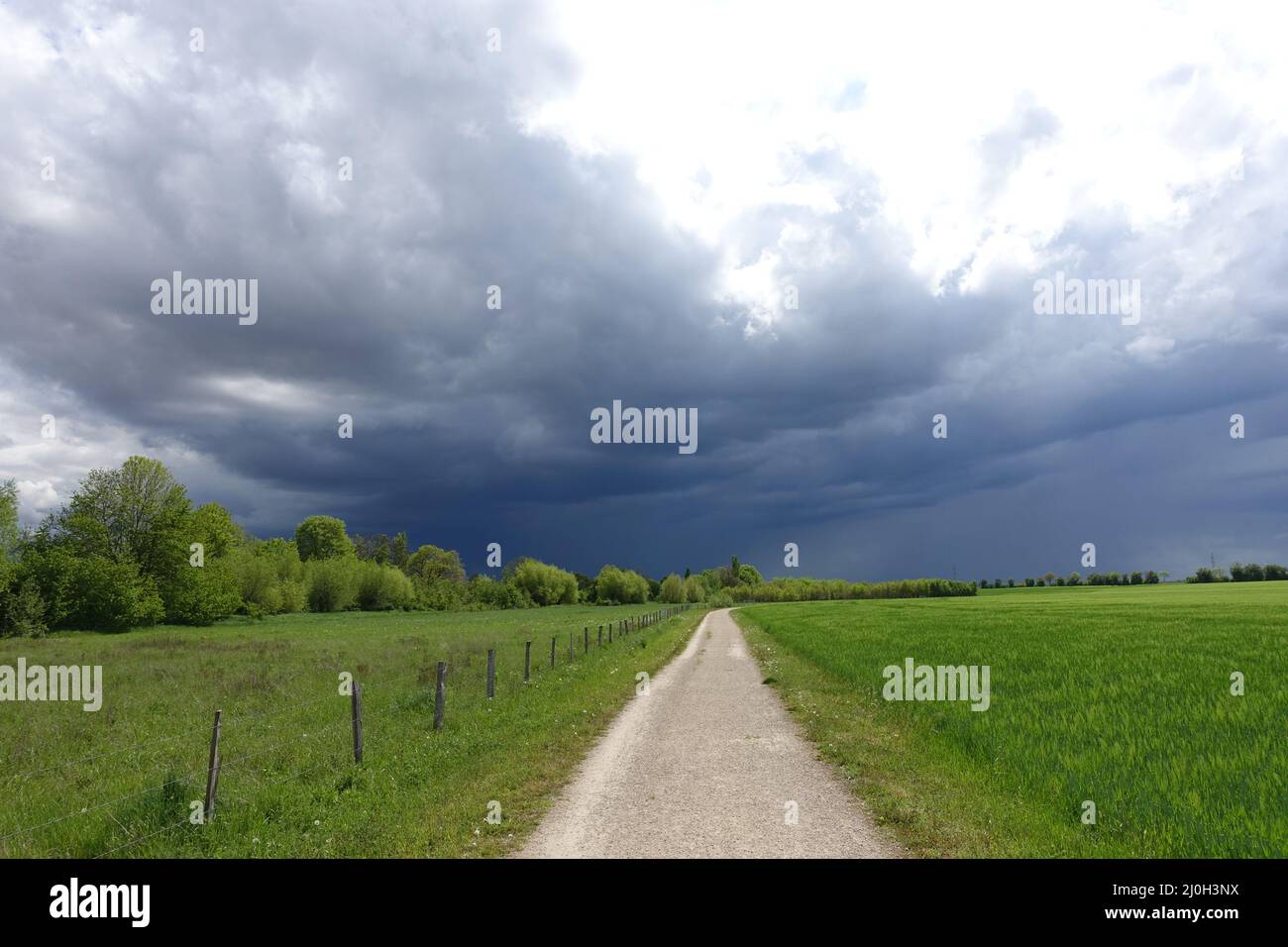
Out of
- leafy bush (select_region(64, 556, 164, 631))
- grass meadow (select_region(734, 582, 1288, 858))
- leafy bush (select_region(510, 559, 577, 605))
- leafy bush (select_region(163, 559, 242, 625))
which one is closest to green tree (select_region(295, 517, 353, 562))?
leafy bush (select_region(510, 559, 577, 605))

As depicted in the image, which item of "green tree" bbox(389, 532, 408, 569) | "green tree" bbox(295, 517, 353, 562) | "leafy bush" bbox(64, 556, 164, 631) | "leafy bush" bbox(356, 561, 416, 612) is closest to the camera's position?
"leafy bush" bbox(64, 556, 164, 631)

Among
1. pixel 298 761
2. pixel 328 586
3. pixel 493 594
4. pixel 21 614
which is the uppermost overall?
pixel 298 761

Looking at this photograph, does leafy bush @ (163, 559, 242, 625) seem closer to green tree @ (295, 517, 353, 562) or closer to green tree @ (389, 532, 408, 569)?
green tree @ (295, 517, 353, 562)

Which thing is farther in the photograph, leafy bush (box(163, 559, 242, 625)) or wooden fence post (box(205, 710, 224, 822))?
leafy bush (box(163, 559, 242, 625))

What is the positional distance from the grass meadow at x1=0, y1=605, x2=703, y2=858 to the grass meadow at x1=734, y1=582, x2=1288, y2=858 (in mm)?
5356

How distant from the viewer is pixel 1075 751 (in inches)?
442

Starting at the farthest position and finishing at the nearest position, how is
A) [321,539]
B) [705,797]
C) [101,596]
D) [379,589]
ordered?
[321,539] → [379,589] → [101,596] → [705,797]

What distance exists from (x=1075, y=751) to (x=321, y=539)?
144 metres

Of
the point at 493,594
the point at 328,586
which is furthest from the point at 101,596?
the point at 493,594

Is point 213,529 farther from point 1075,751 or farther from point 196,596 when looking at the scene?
point 1075,751

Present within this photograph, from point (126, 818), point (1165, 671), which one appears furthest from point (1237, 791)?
point (126, 818)

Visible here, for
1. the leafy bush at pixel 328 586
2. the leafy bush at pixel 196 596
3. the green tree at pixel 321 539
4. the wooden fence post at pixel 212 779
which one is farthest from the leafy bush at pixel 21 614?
the green tree at pixel 321 539

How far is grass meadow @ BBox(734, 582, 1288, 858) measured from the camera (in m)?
7.75
